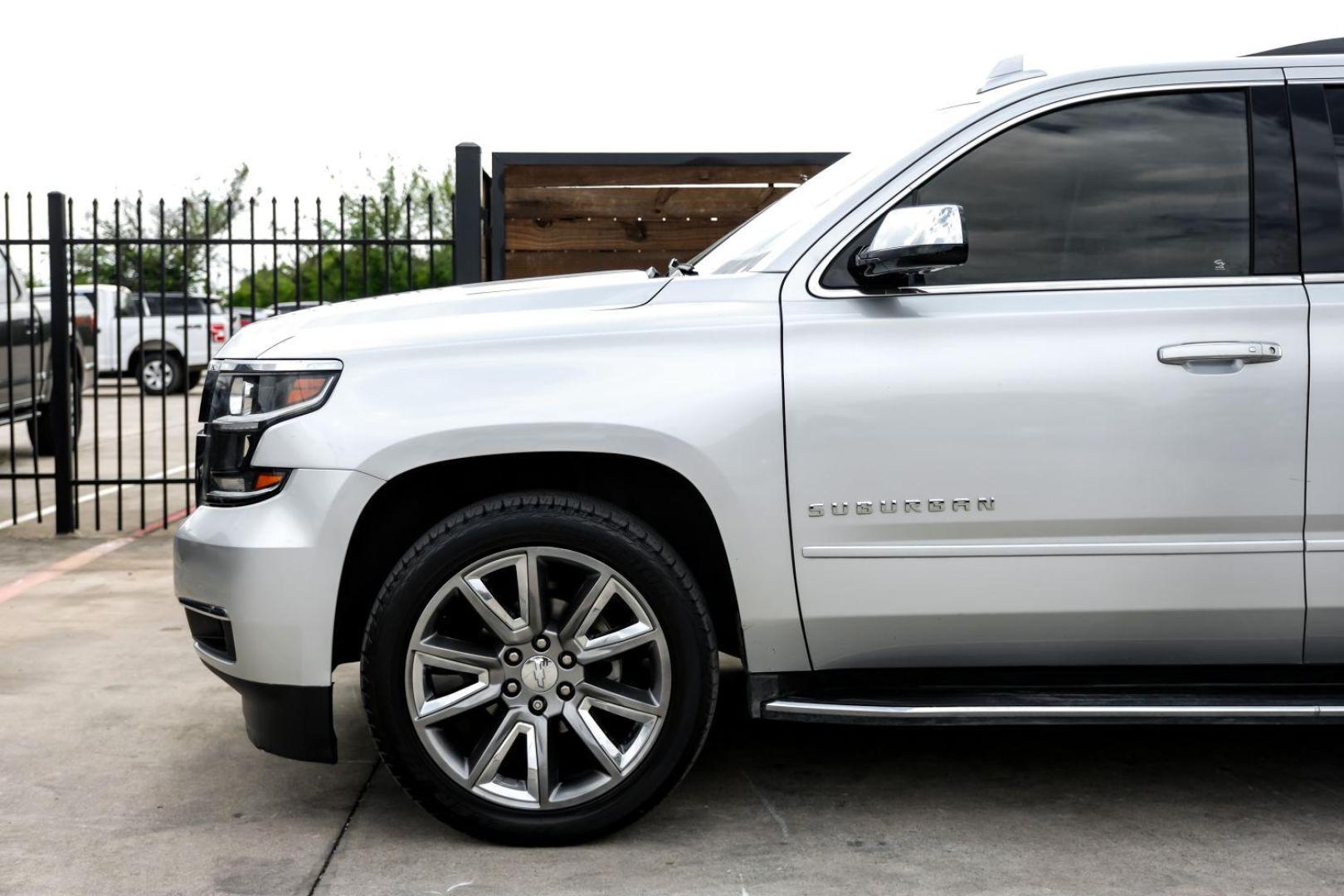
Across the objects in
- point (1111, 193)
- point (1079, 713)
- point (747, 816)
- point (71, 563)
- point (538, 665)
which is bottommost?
point (747, 816)

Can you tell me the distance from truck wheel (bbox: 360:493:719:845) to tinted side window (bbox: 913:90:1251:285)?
42.1 inches

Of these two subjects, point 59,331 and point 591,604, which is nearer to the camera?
point 591,604

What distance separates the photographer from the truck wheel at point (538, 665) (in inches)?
135

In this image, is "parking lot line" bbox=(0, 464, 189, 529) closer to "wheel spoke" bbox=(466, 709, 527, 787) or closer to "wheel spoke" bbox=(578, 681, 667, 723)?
"wheel spoke" bbox=(466, 709, 527, 787)

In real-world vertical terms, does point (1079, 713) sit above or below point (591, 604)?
below

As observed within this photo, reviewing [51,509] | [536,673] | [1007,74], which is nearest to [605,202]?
[1007,74]

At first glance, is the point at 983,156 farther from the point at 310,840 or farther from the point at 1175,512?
the point at 310,840

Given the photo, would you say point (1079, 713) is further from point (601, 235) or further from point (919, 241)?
point (601, 235)

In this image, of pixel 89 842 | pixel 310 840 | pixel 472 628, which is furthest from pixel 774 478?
pixel 89 842

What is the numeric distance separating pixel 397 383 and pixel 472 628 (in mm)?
650

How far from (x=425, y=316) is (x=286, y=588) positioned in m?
0.76

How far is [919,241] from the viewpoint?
3.33 m

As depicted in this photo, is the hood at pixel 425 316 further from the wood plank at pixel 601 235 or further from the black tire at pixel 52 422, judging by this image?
the black tire at pixel 52 422

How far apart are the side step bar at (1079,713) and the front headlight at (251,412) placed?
1.45 m
